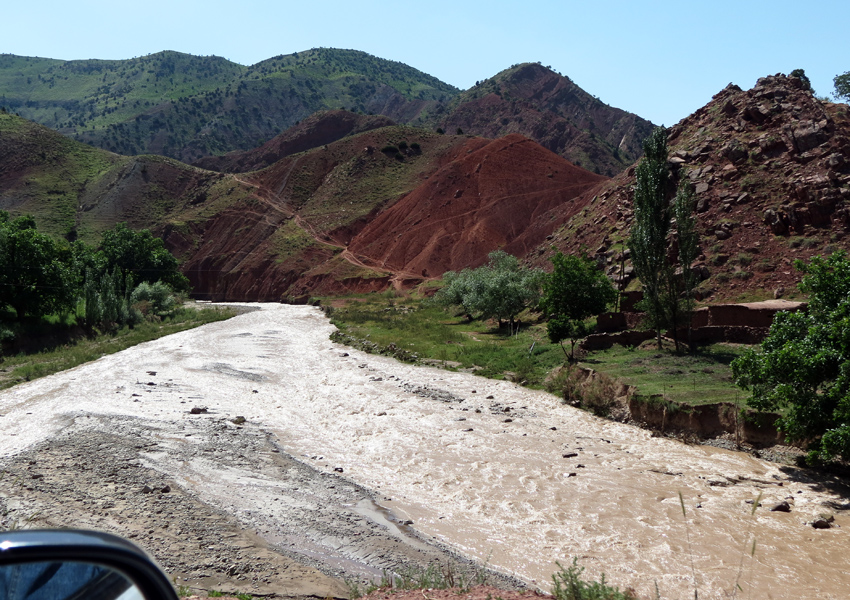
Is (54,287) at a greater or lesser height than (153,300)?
greater

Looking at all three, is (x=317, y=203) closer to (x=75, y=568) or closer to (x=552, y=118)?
(x=552, y=118)

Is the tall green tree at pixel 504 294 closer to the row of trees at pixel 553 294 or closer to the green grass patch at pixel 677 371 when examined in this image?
the row of trees at pixel 553 294

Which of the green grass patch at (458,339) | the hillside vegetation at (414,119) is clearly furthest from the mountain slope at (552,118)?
the green grass patch at (458,339)

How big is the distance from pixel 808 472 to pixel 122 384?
2204cm

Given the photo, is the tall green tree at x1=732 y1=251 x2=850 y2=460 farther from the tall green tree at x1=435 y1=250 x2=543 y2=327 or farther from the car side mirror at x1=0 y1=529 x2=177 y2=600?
the tall green tree at x1=435 y1=250 x2=543 y2=327

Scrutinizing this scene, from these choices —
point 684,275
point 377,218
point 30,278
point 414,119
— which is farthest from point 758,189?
point 414,119

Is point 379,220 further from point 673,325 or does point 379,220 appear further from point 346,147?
point 673,325

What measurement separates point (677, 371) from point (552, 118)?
396 ft

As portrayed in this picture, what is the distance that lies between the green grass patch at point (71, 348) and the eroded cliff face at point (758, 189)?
29.9 m

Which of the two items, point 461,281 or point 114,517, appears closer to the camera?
point 114,517

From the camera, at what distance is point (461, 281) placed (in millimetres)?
43688

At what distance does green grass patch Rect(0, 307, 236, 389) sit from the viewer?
25672 mm

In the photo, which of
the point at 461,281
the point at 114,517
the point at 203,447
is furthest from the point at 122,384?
the point at 461,281

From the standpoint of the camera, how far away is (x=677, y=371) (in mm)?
20844
